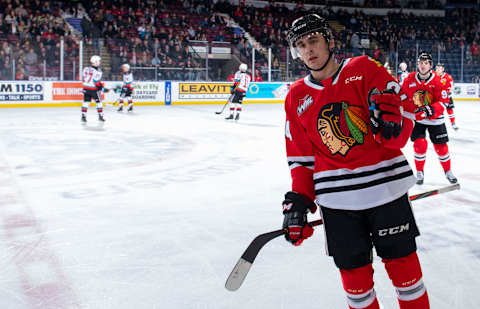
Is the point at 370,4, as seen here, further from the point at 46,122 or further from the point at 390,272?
the point at 390,272

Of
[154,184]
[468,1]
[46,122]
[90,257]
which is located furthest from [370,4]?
[90,257]

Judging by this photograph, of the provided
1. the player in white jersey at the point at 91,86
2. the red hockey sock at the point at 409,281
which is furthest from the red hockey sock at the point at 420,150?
the player in white jersey at the point at 91,86

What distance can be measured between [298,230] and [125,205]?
2713 mm

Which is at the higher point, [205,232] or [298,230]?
[298,230]

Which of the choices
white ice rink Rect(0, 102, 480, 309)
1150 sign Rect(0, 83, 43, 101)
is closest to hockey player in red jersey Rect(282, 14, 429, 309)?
white ice rink Rect(0, 102, 480, 309)

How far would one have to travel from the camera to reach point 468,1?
28406 millimetres

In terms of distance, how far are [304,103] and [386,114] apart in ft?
1.05

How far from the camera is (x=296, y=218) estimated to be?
1.81 meters

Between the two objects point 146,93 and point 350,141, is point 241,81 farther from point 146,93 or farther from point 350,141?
point 350,141

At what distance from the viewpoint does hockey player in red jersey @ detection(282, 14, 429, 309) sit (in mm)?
1758

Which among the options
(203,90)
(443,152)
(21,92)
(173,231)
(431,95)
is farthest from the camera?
(203,90)

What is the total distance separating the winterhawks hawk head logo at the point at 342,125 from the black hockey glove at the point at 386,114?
89 millimetres

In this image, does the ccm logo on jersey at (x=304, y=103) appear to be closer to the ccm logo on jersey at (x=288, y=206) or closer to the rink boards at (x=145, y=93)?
the ccm logo on jersey at (x=288, y=206)

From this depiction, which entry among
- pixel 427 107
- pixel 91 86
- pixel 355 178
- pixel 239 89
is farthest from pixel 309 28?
pixel 239 89
